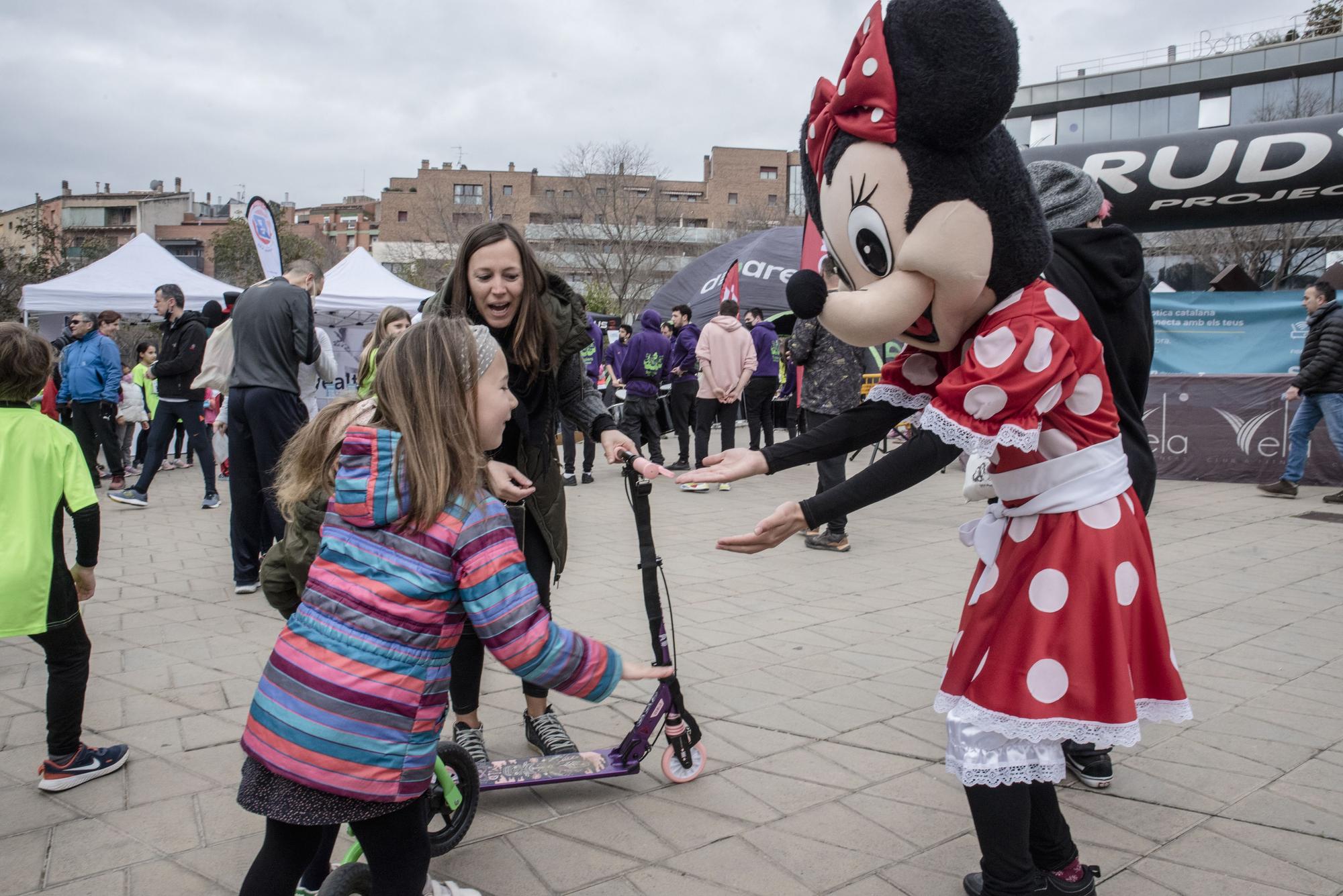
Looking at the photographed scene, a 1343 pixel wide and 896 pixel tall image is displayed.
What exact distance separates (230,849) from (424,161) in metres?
78.5

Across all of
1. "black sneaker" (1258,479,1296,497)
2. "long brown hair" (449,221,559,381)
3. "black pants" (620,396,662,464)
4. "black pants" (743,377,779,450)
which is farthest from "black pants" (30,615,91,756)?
"black sneaker" (1258,479,1296,497)

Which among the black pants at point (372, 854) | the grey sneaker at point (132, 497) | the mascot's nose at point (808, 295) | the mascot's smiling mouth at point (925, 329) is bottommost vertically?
the grey sneaker at point (132, 497)

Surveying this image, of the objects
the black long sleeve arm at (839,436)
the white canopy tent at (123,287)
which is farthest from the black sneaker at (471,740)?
the white canopy tent at (123,287)

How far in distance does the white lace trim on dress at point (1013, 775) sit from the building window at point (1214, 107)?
45.3m

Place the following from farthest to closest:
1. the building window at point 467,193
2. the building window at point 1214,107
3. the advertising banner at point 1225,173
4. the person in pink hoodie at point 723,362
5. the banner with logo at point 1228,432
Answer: the building window at point 467,193 < the building window at point 1214,107 < the person in pink hoodie at point 723,362 < the banner with logo at point 1228,432 < the advertising banner at point 1225,173

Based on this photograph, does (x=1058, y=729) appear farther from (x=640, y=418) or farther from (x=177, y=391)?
(x=640, y=418)

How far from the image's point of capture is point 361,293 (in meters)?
14.4

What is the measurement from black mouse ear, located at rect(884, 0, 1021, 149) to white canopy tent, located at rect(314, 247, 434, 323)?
12474mm

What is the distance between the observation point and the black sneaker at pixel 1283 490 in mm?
8883

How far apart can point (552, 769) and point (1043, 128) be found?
4665 cm

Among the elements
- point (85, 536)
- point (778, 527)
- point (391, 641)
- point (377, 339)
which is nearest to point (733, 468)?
point (778, 527)

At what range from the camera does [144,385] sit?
12.2 meters

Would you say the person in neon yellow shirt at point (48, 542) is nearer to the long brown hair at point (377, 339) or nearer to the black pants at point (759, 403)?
the long brown hair at point (377, 339)

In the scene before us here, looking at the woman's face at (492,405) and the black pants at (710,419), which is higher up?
the woman's face at (492,405)
